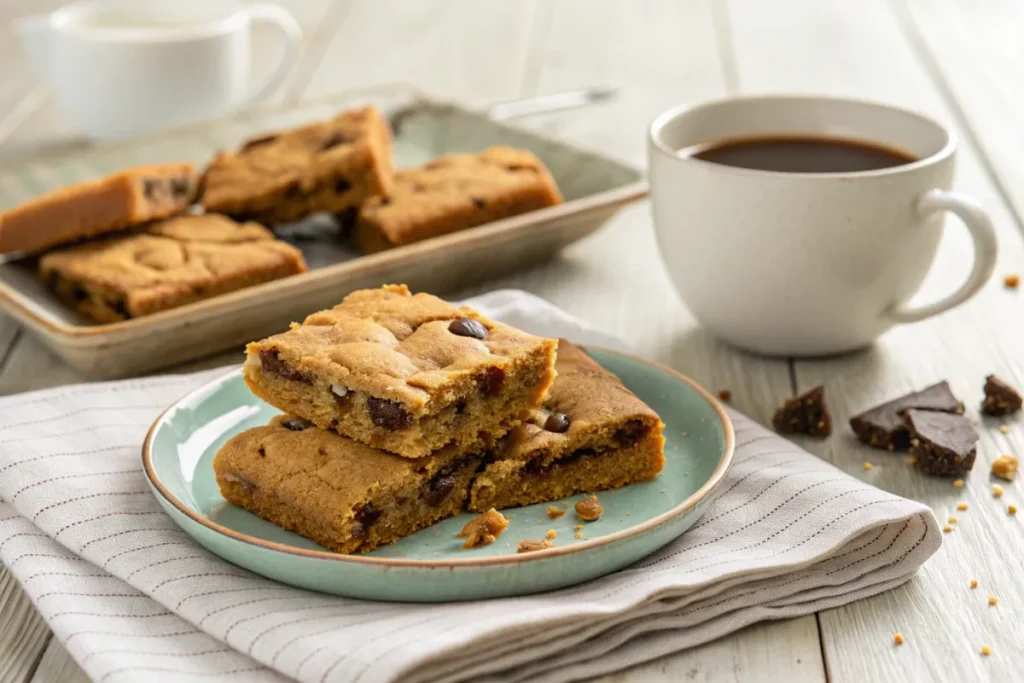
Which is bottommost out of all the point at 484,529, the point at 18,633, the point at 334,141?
the point at 18,633

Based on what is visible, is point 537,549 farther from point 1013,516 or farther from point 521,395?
point 1013,516

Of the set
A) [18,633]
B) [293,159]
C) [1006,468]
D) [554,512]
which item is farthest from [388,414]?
[293,159]

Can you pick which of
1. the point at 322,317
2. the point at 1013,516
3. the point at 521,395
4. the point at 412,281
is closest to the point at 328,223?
the point at 412,281

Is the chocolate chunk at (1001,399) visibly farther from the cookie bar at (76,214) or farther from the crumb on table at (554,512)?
the cookie bar at (76,214)

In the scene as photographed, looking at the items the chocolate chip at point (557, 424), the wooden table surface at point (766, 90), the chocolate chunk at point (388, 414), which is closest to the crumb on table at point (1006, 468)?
the wooden table surface at point (766, 90)

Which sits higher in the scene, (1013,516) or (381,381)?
(381,381)

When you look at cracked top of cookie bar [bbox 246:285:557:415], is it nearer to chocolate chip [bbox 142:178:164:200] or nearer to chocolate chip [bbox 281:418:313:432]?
chocolate chip [bbox 281:418:313:432]

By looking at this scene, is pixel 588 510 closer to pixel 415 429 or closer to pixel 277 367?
pixel 415 429
